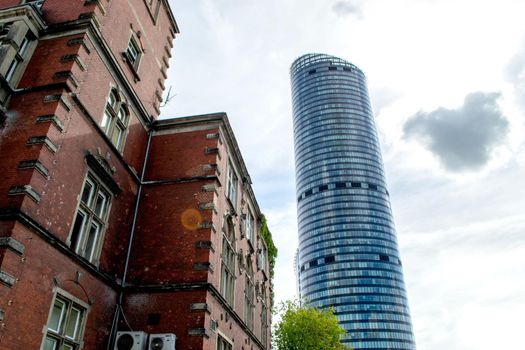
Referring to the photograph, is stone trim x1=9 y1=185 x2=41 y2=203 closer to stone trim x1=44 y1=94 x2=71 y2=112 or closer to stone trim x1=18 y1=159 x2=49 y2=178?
stone trim x1=18 y1=159 x2=49 y2=178

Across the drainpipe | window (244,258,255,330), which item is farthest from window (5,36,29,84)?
window (244,258,255,330)

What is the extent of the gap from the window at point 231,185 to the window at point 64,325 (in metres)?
8.74

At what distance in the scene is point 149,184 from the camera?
16.8m

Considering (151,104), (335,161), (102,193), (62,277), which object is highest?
(335,161)

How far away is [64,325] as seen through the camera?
10883mm

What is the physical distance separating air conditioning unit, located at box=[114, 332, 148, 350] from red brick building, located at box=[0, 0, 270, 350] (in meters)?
0.03

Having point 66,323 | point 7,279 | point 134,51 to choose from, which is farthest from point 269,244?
point 7,279

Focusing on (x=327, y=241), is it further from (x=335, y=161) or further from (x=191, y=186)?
(x=191, y=186)

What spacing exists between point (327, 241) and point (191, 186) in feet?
520

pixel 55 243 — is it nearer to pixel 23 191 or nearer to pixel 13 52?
pixel 23 191

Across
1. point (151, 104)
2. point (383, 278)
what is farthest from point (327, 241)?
point (151, 104)

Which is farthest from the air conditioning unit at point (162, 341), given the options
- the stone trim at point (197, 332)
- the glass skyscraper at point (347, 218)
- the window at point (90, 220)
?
the glass skyscraper at point (347, 218)

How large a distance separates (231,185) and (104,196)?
731cm

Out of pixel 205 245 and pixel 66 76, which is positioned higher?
pixel 66 76
